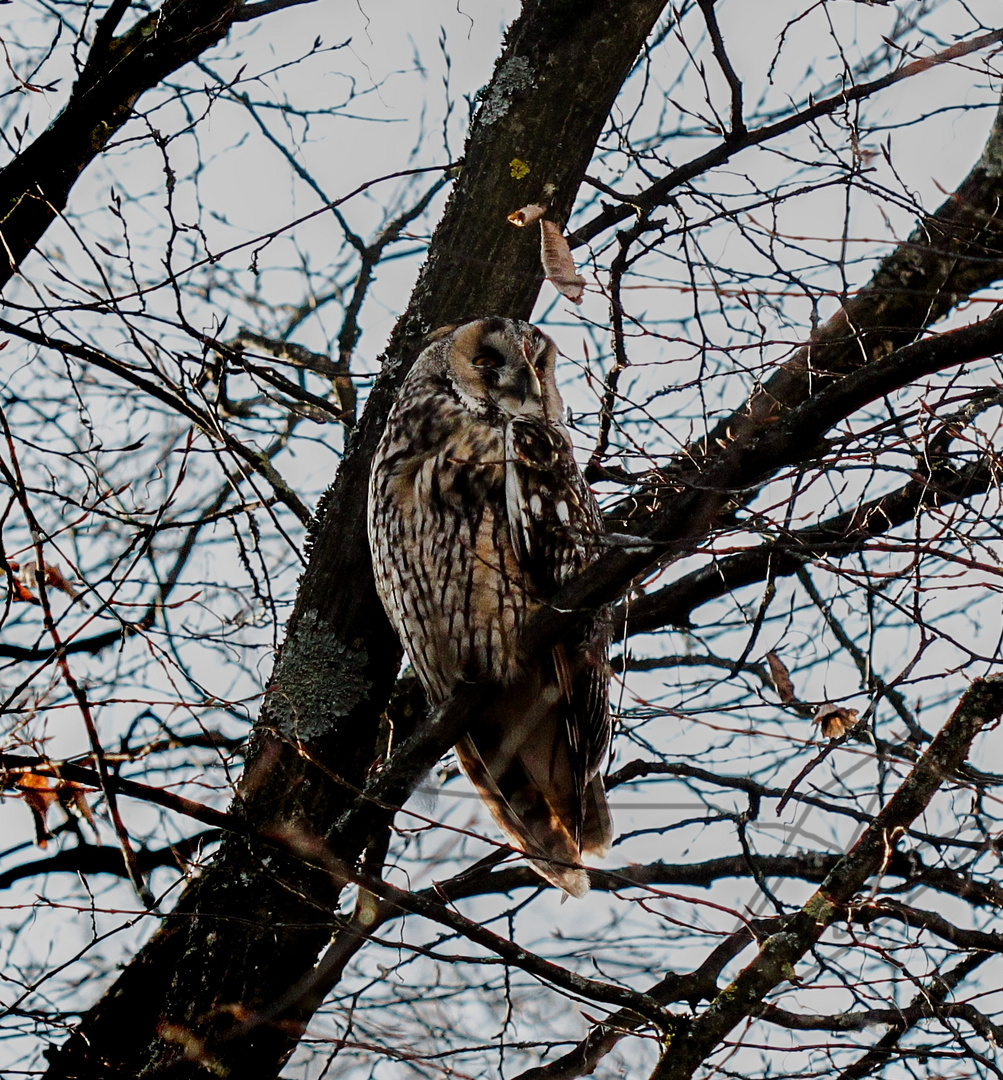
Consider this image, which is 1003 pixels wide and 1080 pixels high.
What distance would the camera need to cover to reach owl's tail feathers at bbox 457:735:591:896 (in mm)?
3289

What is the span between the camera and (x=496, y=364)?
336 cm

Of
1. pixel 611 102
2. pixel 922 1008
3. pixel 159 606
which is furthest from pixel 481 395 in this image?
pixel 922 1008

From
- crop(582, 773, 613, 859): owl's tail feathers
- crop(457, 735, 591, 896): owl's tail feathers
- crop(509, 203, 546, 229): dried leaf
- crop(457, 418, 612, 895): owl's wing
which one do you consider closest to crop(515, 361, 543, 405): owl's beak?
crop(457, 418, 612, 895): owl's wing

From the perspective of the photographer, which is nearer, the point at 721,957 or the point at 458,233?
the point at 721,957

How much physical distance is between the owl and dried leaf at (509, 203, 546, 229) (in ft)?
1.05

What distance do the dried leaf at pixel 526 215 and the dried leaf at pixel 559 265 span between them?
0.23 meters

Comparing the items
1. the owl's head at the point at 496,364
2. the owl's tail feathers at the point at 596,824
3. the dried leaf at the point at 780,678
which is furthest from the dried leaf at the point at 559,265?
the owl's tail feathers at the point at 596,824

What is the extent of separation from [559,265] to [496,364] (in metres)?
0.75

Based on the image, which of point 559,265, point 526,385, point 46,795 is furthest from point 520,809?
point 559,265

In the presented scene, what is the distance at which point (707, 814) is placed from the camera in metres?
3.28

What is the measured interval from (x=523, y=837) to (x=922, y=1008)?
3.73 ft

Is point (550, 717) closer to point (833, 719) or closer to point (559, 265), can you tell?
point (833, 719)

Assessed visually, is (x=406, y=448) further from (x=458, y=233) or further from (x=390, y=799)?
(x=390, y=799)

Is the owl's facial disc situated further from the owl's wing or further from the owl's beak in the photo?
the owl's wing
